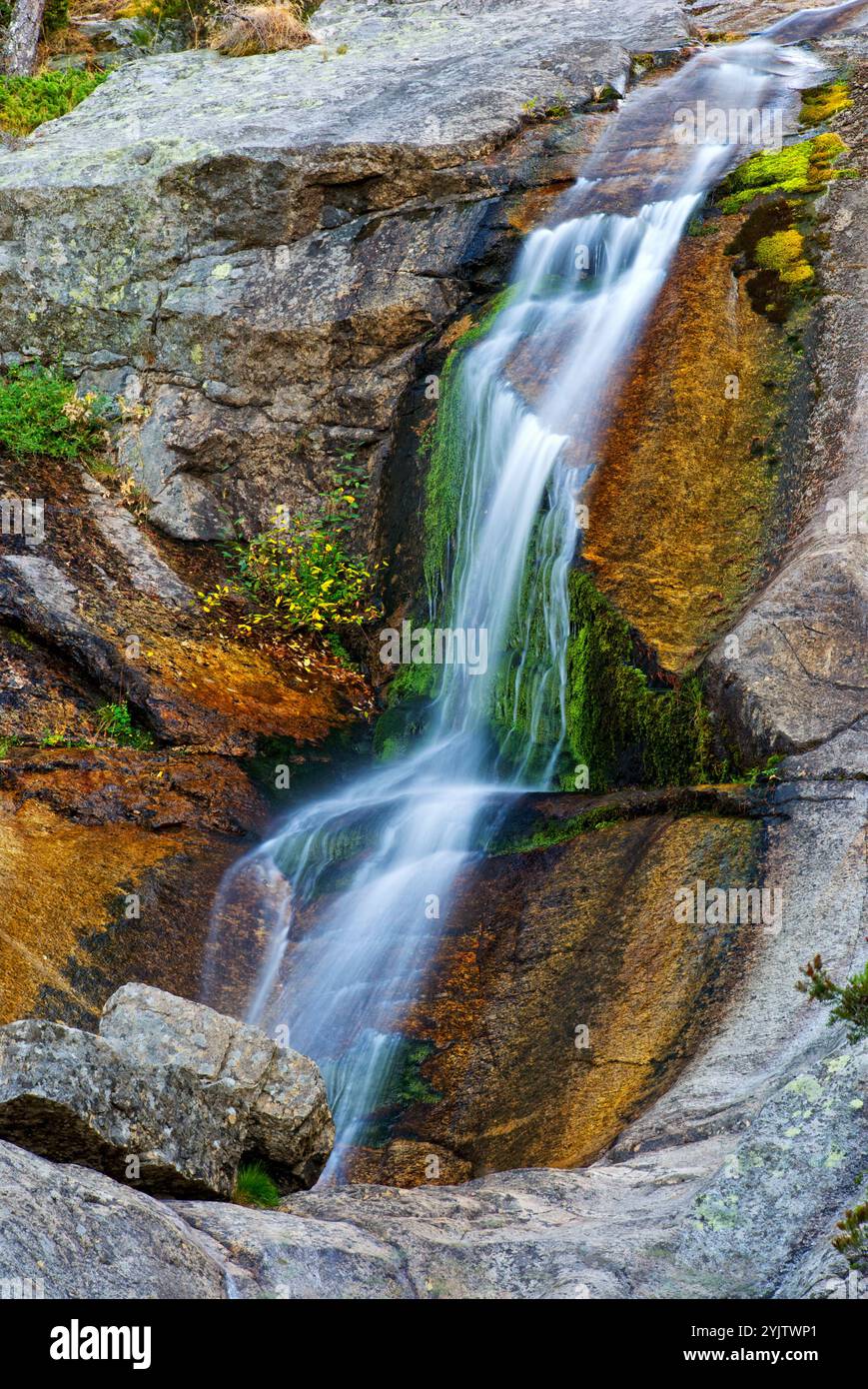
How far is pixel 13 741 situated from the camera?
9.65m

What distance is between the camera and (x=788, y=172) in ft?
39.8

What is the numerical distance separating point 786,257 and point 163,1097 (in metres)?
9.25

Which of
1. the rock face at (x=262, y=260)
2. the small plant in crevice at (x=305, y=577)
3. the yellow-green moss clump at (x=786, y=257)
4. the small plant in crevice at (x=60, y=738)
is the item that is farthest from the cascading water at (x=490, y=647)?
the small plant in crevice at (x=60, y=738)

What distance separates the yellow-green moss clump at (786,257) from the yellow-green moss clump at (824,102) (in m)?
2.54

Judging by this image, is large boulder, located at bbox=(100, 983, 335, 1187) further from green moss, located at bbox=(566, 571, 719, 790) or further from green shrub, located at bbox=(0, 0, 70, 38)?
green shrub, located at bbox=(0, 0, 70, 38)

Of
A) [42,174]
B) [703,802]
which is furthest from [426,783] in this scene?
[42,174]

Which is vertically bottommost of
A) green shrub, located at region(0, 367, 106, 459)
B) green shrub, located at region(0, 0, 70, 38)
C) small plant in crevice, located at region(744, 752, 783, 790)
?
small plant in crevice, located at region(744, 752, 783, 790)

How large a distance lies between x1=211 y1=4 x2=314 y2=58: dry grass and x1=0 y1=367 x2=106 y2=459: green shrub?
251 inches

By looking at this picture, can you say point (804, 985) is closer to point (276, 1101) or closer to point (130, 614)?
point (276, 1101)

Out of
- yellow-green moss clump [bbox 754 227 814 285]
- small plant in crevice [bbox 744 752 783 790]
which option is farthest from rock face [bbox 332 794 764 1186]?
yellow-green moss clump [bbox 754 227 814 285]

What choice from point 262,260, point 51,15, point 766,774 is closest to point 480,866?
point 766,774

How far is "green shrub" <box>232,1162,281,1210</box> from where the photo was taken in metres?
5.18
